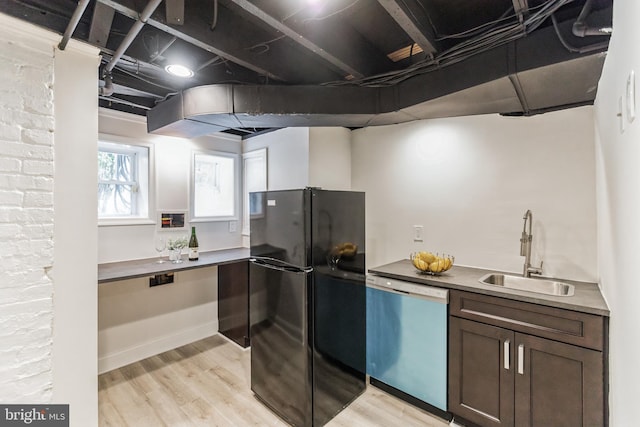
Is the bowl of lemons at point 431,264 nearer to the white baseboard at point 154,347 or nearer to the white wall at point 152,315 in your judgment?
the white wall at point 152,315

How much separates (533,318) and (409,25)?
176 cm

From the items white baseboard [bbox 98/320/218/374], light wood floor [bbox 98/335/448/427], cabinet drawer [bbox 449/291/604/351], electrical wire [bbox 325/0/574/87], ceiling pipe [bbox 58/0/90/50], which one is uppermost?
electrical wire [bbox 325/0/574/87]

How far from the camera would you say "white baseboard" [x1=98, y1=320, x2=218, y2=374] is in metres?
2.71

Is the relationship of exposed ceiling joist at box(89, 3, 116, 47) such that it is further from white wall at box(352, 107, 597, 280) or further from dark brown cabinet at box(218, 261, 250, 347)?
white wall at box(352, 107, 597, 280)

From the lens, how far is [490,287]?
75.5 inches

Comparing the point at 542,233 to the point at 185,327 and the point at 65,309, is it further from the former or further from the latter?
the point at 185,327

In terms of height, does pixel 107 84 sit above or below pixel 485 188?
above

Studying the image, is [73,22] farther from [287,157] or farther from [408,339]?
[408,339]

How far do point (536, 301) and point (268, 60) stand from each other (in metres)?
2.28

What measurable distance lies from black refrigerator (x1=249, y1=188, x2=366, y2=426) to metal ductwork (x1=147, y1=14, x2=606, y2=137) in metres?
0.63

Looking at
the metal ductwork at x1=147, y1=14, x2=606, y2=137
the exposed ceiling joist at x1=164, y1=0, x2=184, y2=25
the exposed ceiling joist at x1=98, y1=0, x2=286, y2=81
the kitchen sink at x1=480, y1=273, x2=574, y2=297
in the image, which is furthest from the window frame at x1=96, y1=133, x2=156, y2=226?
the kitchen sink at x1=480, y1=273, x2=574, y2=297

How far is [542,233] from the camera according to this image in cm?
217

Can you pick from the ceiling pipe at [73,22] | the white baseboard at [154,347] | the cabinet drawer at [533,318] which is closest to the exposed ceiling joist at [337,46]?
the ceiling pipe at [73,22]

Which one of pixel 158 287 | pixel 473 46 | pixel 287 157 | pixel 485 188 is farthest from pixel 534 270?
pixel 158 287
